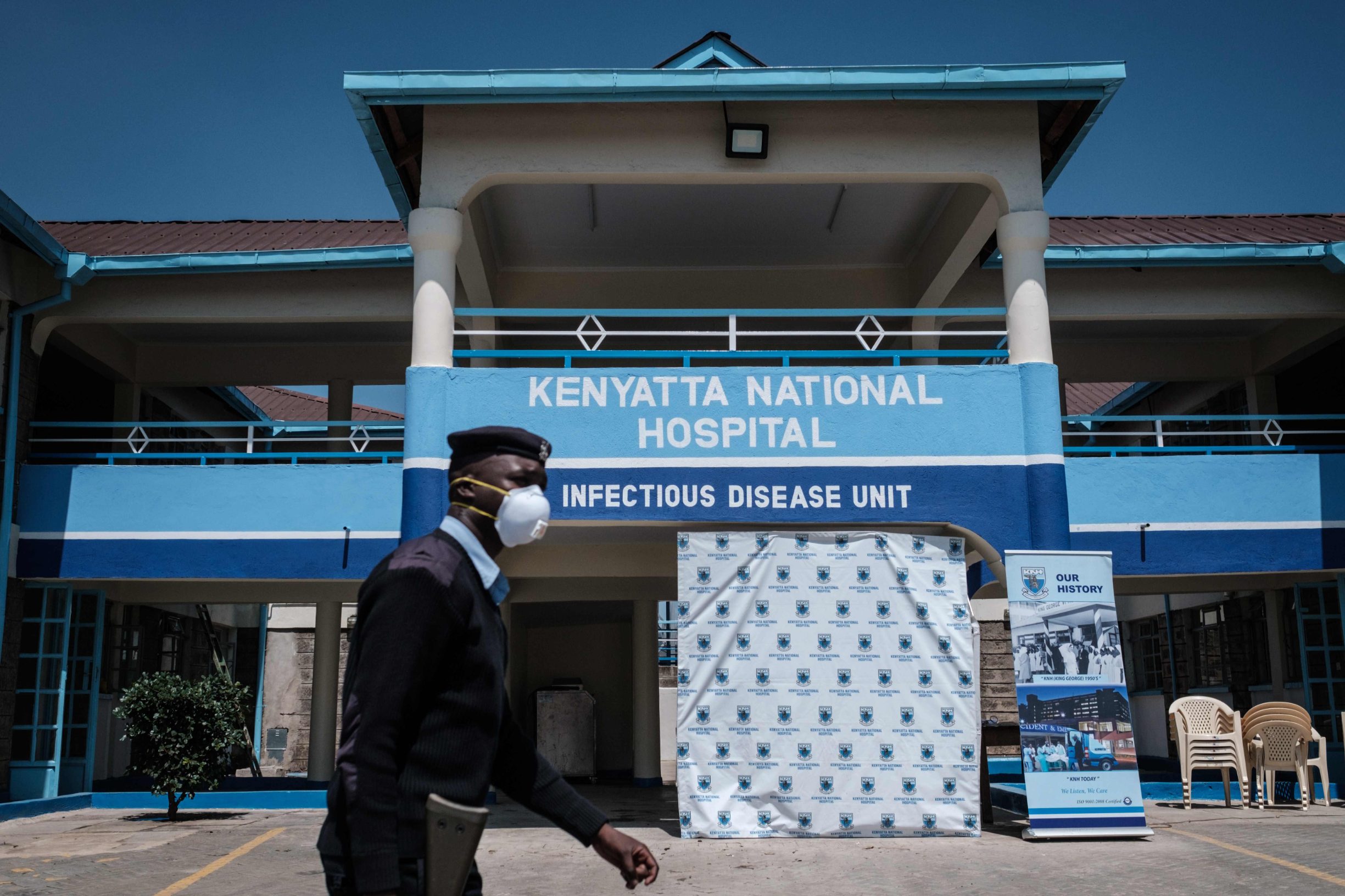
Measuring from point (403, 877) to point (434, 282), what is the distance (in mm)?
8876

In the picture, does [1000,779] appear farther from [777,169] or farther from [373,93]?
[373,93]

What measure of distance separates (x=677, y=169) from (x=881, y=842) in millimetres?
6139

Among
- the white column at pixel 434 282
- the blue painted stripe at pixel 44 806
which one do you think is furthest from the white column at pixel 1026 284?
the blue painted stripe at pixel 44 806

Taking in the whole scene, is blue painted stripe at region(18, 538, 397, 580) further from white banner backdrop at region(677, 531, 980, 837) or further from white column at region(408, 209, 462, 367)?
white banner backdrop at region(677, 531, 980, 837)

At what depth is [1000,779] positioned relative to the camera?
15.4 m

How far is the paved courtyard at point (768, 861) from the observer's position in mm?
7820

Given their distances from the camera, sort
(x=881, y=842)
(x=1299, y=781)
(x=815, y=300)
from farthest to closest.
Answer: (x=815, y=300) < (x=1299, y=781) < (x=881, y=842)

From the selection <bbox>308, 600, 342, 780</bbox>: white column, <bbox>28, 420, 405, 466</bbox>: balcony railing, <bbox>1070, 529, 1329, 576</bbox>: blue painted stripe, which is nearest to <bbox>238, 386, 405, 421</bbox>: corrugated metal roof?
<bbox>28, 420, 405, 466</bbox>: balcony railing

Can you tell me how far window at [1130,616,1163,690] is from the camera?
2186cm

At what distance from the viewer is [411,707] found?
2.61m

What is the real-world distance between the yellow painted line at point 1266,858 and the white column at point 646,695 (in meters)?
8.00

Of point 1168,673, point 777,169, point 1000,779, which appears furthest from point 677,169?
point 1168,673

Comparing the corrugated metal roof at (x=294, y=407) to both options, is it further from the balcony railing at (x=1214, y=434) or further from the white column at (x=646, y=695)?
the balcony railing at (x=1214, y=434)

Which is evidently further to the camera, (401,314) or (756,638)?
(401,314)
